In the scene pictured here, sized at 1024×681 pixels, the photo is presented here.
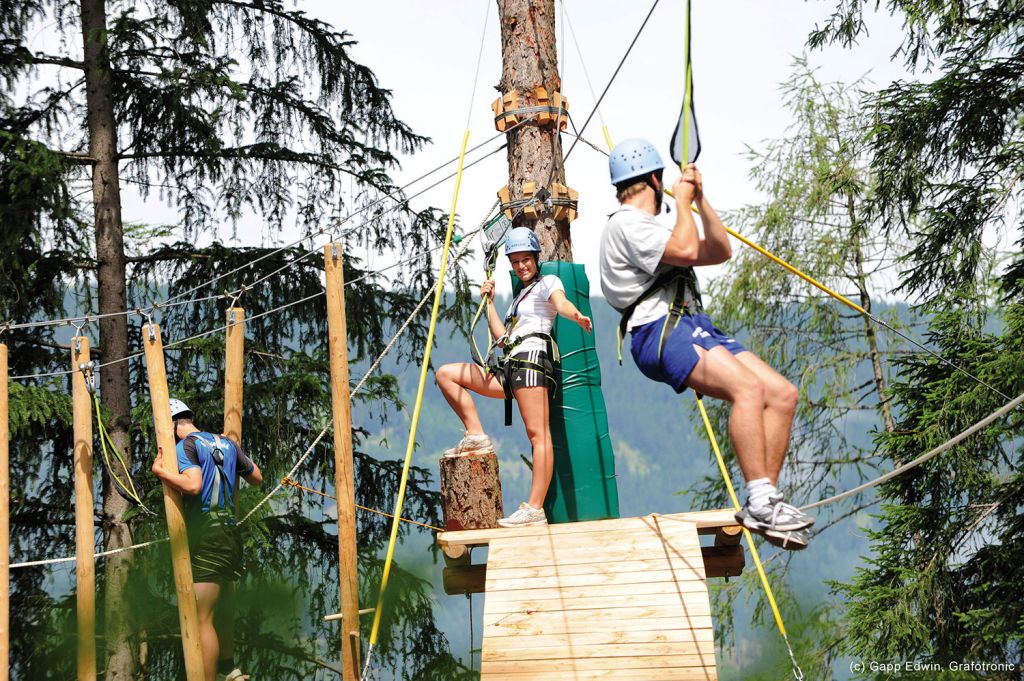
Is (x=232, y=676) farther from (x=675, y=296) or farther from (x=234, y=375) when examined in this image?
(x=675, y=296)

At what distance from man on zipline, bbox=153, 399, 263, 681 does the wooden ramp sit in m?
1.83

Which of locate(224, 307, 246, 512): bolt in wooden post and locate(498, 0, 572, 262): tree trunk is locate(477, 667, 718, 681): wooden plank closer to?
locate(224, 307, 246, 512): bolt in wooden post

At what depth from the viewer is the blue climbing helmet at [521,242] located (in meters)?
6.74

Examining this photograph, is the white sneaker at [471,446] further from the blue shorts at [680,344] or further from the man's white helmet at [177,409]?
→ the blue shorts at [680,344]

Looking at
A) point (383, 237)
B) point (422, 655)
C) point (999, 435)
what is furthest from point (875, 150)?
point (422, 655)

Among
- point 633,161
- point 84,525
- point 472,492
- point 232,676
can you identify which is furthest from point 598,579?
point 84,525

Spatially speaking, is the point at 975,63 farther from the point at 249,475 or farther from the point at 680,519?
the point at 249,475

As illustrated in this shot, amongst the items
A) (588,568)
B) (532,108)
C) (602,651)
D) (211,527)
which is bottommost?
(602,651)

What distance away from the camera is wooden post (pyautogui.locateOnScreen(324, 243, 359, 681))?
6516mm

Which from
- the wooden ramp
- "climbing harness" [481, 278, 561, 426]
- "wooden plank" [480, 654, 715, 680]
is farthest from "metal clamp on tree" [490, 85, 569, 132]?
"wooden plank" [480, 654, 715, 680]

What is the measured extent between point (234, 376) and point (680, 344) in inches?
149

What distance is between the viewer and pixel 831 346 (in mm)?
15969

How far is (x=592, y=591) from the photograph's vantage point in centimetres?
548

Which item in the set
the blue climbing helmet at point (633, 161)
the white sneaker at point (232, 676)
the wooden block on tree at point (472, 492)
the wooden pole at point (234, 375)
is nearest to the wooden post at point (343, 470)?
the wooden block on tree at point (472, 492)
